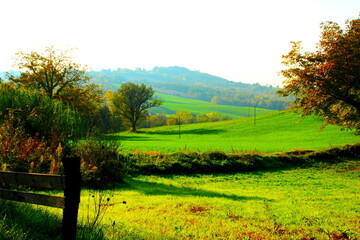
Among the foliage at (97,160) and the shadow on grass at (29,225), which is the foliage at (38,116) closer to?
the foliage at (97,160)

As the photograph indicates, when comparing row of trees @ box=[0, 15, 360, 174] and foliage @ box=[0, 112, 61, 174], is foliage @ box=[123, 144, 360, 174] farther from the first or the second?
foliage @ box=[0, 112, 61, 174]

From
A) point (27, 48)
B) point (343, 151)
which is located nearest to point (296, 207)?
point (343, 151)

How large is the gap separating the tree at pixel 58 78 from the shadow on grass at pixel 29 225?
39.5m

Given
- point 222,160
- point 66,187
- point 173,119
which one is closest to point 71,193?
point 66,187

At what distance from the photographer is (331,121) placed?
30641 mm

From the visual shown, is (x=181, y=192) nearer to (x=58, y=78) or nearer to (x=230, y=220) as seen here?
(x=230, y=220)

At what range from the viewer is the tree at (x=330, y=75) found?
82.8ft

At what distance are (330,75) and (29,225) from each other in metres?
25.6

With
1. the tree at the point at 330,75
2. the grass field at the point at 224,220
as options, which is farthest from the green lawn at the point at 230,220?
A: the tree at the point at 330,75

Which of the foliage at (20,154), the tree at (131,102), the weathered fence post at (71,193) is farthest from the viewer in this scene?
the tree at (131,102)

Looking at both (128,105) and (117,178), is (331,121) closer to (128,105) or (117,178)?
(117,178)

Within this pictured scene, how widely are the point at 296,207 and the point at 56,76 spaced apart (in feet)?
147

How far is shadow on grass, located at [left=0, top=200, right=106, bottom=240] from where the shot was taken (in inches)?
212

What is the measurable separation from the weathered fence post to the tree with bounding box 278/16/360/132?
81.8 feet
